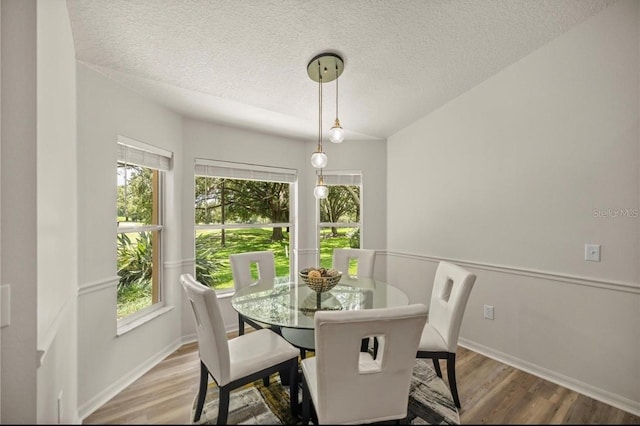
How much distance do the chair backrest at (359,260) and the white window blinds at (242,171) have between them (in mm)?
1223

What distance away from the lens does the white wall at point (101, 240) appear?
176 centimetres

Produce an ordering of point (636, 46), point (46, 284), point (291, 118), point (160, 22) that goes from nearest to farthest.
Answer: point (46, 284)
point (160, 22)
point (636, 46)
point (291, 118)

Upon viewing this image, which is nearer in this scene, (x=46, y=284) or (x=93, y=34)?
(x=46, y=284)

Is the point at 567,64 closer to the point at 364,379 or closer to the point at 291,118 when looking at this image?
the point at 291,118

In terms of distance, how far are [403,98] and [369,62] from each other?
0.75 meters

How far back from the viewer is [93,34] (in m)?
1.58

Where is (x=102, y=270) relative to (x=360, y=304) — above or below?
above

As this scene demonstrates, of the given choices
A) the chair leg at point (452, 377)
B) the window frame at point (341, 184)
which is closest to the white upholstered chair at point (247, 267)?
the window frame at point (341, 184)

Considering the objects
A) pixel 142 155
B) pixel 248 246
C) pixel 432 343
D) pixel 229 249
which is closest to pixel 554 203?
pixel 432 343

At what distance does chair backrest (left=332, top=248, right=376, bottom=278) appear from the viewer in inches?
113

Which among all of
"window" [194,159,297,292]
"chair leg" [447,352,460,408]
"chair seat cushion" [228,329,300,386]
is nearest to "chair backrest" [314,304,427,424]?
"chair seat cushion" [228,329,300,386]

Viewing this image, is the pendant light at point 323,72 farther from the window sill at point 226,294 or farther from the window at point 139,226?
the window sill at point 226,294

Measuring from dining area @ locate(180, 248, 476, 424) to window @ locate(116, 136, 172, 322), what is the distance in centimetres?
74

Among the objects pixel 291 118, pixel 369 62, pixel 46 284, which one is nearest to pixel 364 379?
pixel 46 284
